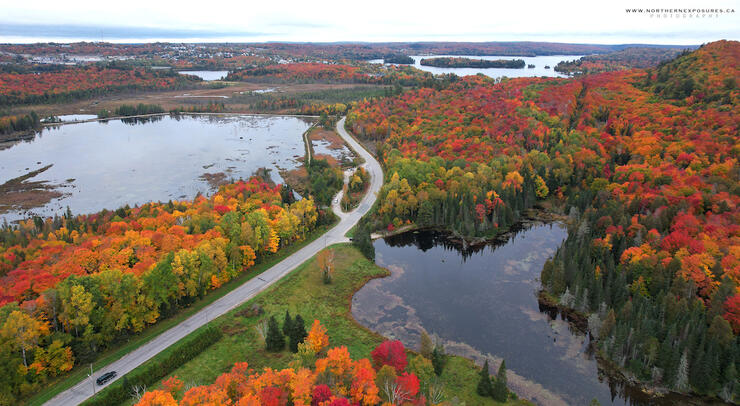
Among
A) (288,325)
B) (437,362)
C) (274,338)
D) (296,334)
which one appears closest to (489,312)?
(437,362)

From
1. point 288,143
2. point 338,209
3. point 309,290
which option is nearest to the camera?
point 309,290

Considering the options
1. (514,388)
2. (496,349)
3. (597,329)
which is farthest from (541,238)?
(514,388)

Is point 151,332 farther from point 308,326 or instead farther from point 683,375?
point 683,375

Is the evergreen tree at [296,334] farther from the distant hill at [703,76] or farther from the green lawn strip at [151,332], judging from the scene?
the distant hill at [703,76]

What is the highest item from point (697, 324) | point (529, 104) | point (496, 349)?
point (529, 104)

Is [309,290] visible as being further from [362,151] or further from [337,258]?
[362,151]

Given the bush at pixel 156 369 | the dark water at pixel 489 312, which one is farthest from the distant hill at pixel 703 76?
the bush at pixel 156 369

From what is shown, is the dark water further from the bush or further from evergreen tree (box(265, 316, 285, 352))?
the bush
